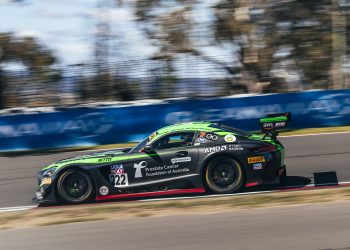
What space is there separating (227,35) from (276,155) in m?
19.0

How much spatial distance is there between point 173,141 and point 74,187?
1.92 meters

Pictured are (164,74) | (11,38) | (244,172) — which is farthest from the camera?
(11,38)

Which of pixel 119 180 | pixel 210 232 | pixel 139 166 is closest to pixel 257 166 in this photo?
pixel 139 166

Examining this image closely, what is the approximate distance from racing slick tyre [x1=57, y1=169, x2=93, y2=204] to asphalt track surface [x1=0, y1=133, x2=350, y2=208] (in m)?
1.04

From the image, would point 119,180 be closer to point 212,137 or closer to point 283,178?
point 212,137

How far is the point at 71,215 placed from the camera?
8648mm

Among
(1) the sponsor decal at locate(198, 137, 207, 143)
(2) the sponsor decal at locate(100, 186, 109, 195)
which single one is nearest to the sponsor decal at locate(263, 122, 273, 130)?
(1) the sponsor decal at locate(198, 137, 207, 143)

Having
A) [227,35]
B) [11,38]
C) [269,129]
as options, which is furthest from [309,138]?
[11,38]

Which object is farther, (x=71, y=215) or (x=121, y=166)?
(x=121, y=166)

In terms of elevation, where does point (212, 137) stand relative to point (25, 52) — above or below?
below

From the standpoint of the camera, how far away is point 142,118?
62.8 ft

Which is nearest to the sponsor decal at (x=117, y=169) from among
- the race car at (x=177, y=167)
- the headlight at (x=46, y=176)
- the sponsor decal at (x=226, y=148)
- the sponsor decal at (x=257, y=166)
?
the race car at (x=177, y=167)

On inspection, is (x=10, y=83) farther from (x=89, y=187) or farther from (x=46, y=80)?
(x=89, y=187)

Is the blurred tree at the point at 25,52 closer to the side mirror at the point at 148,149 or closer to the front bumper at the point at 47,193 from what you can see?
the front bumper at the point at 47,193
